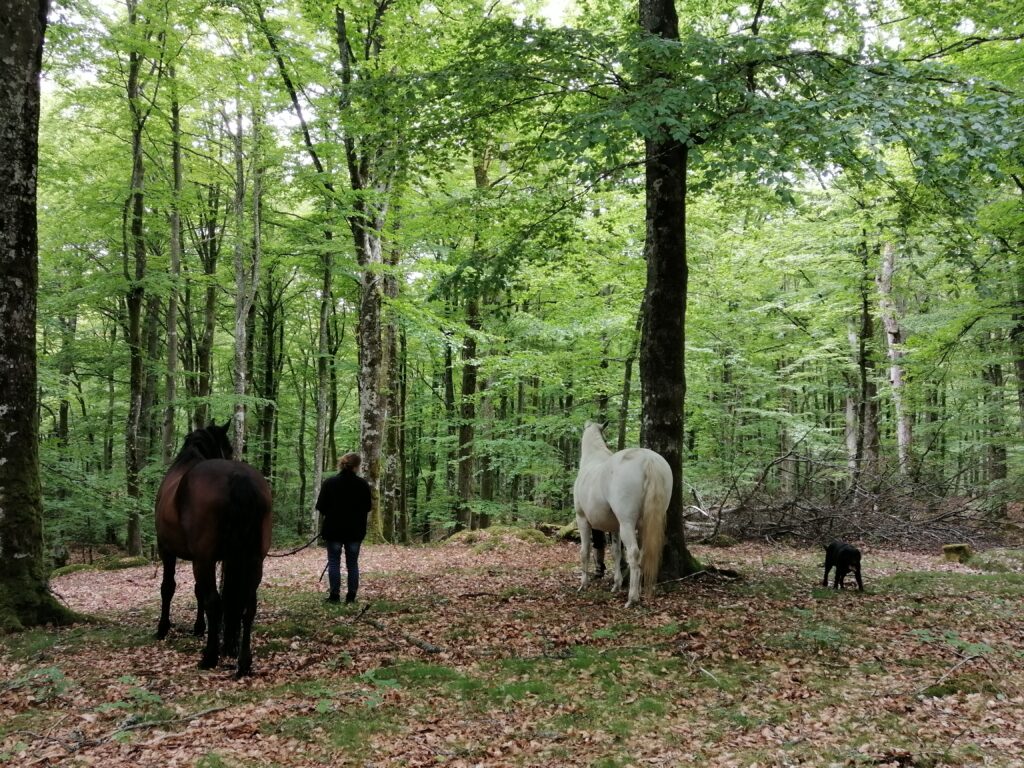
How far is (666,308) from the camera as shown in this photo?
9031mm

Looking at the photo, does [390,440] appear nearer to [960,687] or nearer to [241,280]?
[241,280]

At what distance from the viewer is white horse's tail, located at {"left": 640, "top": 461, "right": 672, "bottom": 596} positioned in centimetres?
798

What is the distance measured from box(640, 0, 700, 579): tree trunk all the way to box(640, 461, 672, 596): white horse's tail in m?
1.04

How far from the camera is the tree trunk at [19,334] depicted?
6.65 m

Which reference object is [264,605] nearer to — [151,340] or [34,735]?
[34,735]

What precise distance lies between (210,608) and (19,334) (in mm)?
3800

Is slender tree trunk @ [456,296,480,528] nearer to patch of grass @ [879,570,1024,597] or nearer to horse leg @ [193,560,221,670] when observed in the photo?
patch of grass @ [879,570,1024,597]

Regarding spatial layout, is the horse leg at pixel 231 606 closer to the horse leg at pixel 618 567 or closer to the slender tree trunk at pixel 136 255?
the horse leg at pixel 618 567

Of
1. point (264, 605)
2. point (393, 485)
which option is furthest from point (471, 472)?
point (264, 605)

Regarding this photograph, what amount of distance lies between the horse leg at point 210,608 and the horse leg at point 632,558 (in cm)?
472

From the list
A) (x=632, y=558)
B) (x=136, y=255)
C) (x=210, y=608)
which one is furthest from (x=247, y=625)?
(x=136, y=255)

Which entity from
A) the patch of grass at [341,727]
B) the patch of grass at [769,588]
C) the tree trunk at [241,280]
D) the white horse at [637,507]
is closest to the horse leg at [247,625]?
the patch of grass at [341,727]

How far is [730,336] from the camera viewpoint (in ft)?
72.9

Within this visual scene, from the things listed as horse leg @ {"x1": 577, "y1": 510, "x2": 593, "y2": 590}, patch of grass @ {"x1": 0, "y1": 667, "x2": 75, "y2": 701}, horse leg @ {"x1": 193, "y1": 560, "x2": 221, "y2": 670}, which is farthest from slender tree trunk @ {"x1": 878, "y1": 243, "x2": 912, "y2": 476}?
patch of grass @ {"x1": 0, "y1": 667, "x2": 75, "y2": 701}
